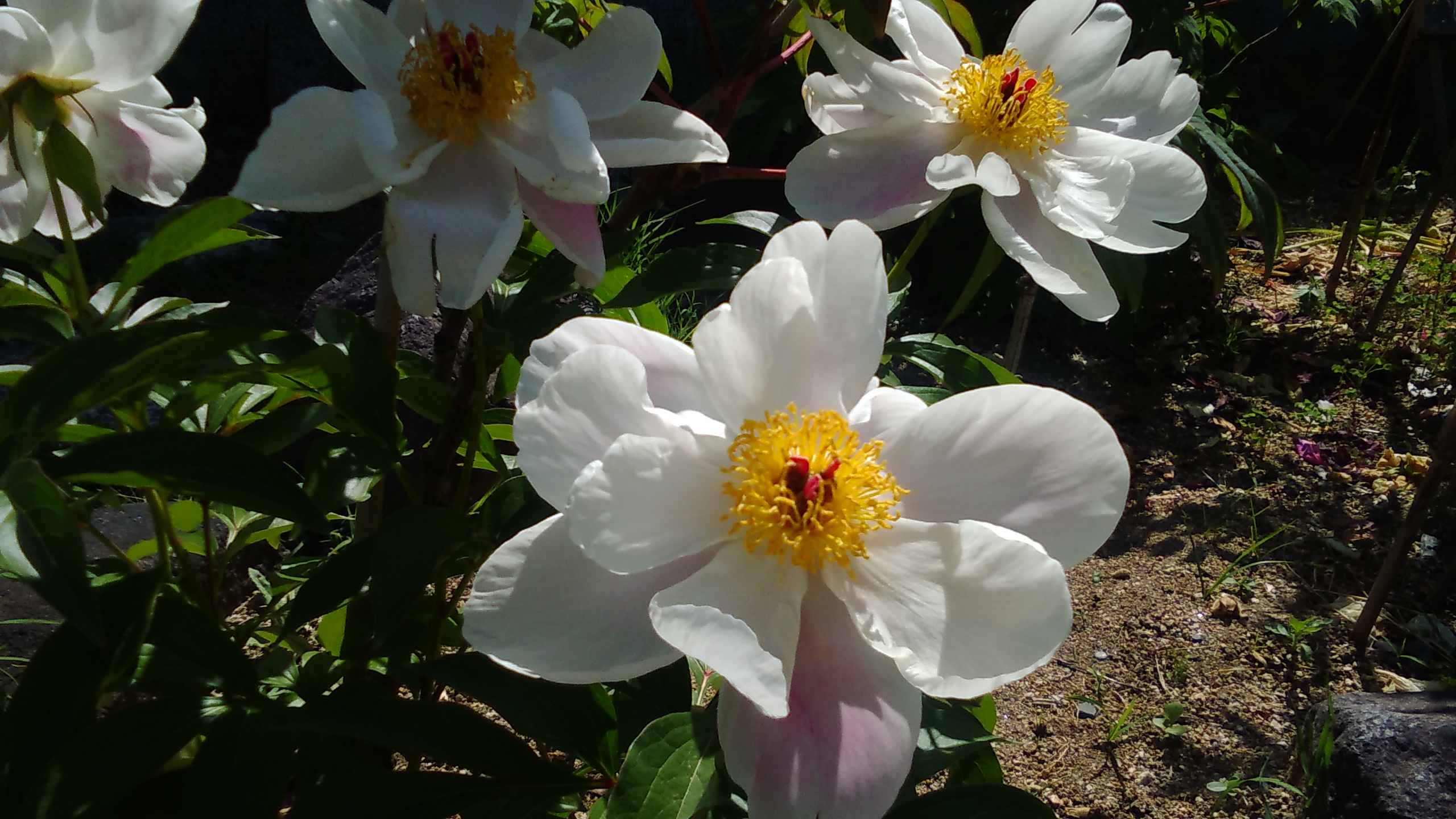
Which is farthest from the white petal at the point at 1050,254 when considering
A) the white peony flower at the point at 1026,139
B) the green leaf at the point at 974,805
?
the green leaf at the point at 974,805

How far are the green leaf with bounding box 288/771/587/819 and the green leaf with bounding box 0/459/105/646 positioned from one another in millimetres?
175

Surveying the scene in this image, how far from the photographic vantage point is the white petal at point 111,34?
0.59 metres

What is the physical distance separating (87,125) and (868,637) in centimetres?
62

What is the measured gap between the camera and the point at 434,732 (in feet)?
2.00

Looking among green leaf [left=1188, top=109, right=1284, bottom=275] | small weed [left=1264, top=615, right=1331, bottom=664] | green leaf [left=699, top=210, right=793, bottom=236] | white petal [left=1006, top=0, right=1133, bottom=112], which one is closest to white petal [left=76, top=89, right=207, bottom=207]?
green leaf [left=699, top=210, right=793, bottom=236]

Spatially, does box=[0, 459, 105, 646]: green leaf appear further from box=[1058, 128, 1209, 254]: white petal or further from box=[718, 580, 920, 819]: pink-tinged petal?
box=[1058, 128, 1209, 254]: white petal

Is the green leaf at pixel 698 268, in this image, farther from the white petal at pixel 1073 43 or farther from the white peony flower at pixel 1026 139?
the white petal at pixel 1073 43

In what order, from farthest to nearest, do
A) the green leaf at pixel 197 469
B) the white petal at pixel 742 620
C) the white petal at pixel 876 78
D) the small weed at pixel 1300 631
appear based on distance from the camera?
the small weed at pixel 1300 631 < the white petal at pixel 876 78 < the green leaf at pixel 197 469 < the white petal at pixel 742 620

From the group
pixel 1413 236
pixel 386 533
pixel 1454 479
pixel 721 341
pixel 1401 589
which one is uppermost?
pixel 721 341

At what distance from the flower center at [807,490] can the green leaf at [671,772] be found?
116mm

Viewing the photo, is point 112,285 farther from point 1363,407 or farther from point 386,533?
point 1363,407

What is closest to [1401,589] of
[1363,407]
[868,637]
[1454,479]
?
[1454,479]

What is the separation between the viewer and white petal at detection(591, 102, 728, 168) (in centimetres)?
56

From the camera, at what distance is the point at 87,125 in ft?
2.16
